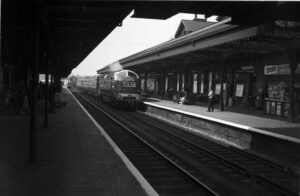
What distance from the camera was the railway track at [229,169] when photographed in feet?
33.3

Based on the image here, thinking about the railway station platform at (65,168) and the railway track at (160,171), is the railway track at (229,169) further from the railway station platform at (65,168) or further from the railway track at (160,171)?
the railway station platform at (65,168)

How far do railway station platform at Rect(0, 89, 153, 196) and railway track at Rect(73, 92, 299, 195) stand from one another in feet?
6.44

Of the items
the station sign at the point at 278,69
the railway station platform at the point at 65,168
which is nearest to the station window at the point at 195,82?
the station sign at the point at 278,69

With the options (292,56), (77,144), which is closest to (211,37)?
(292,56)

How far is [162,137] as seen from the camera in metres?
19.7

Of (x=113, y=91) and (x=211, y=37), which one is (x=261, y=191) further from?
(x=113, y=91)

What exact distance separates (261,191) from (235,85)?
21.5 meters

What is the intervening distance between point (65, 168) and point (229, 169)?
4506 mm

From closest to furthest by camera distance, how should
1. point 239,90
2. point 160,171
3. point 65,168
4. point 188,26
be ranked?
point 65,168 < point 160,171 < point 239,90 < point 188,26

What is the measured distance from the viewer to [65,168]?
10117mm

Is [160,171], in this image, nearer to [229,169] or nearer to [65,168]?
[229,169]

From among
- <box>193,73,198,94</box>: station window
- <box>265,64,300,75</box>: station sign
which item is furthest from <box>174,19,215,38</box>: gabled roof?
<box>265,64,300,75</box>: station sign

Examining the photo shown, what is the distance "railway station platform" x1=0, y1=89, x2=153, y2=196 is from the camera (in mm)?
8227

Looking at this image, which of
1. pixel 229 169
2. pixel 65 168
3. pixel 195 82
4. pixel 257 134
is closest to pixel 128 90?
pixel 195 82
